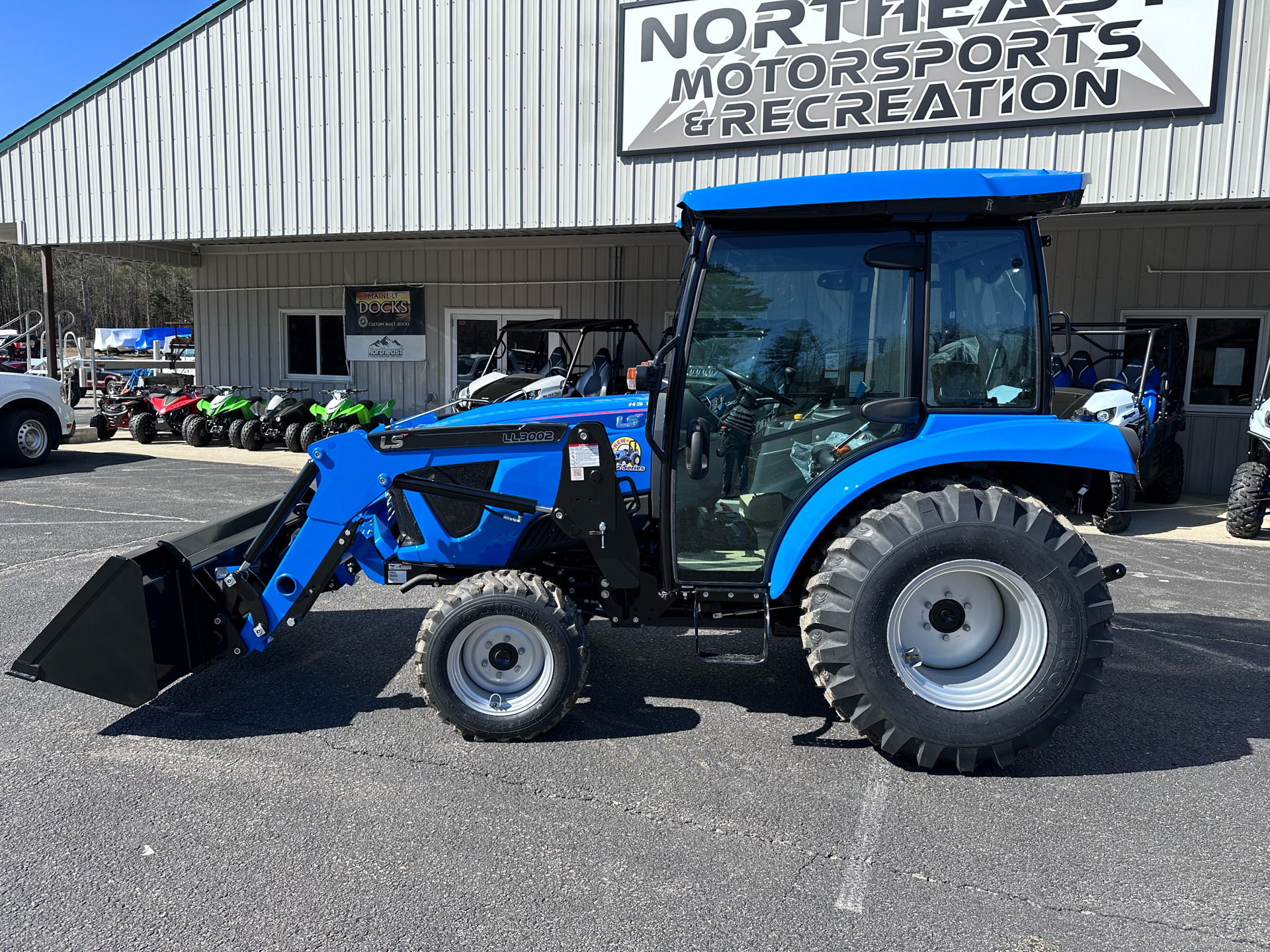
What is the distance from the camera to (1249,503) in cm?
805

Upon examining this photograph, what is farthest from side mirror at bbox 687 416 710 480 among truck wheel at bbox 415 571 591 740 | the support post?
the support post

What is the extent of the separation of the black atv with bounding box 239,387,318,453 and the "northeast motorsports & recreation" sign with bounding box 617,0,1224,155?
703 cm

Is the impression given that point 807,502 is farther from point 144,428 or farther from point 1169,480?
point 144,428

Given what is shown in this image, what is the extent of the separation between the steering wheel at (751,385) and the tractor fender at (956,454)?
14.6 inches

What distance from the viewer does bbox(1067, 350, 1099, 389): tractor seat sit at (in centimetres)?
994

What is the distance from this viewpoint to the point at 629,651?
4.85 meters

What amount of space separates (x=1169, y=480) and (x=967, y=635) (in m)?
7.58

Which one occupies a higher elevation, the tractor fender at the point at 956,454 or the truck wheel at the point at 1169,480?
the tractor fender at the point at 956,454

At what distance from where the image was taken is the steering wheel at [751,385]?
362 cm

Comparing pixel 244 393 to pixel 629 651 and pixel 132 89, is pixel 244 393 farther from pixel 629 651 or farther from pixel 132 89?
pixel 629 651

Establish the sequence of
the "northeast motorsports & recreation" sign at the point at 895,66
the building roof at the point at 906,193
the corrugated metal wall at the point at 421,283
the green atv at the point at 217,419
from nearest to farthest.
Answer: the building roof at the point at 906,193
the "northeast motorsports & recreation" sign at the point at 895,66
the corrugated metal wall at the point at 421,283
the green atv at the point at 217,419

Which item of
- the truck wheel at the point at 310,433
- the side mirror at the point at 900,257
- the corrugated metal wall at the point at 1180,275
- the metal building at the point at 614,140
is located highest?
the metal building at the point at 614,140

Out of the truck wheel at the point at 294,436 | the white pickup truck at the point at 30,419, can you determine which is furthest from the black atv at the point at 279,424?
the white pickup truck at the point at 30,419

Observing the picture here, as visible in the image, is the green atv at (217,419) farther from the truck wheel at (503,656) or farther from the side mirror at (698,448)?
the side mirror at (698,448)
